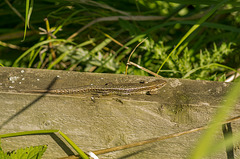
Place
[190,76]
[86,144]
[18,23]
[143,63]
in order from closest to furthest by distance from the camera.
Result: [86,144], [190,76], [143,63], [18,23]

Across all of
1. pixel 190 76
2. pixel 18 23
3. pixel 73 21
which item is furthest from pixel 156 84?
pixel 18 23

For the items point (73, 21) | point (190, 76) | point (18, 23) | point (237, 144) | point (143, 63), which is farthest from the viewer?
point (18, 23)

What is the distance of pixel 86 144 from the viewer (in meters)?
1.78

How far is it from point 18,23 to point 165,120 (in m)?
3.20

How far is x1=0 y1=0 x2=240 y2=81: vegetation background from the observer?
278cm

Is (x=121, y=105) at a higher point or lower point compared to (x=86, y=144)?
higher

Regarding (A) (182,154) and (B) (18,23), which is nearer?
(A) (182,154)

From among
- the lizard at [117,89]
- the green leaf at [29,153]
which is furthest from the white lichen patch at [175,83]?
the green leaf at [29,153]

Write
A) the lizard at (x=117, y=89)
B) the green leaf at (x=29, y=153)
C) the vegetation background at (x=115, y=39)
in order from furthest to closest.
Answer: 1. the vegetation background at (x=115, y=39)
2. the lizard at (x=117, y=89)
3. the green leaf at (x=29, y=153)

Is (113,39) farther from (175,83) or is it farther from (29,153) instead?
(29,153)

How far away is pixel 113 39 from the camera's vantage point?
299cm

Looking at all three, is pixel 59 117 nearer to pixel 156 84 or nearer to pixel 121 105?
pixel 121 105

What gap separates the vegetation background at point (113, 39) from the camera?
9.11ft

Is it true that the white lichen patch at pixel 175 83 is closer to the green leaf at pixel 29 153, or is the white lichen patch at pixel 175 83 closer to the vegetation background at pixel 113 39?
the vegetation background at pixel 113 39
